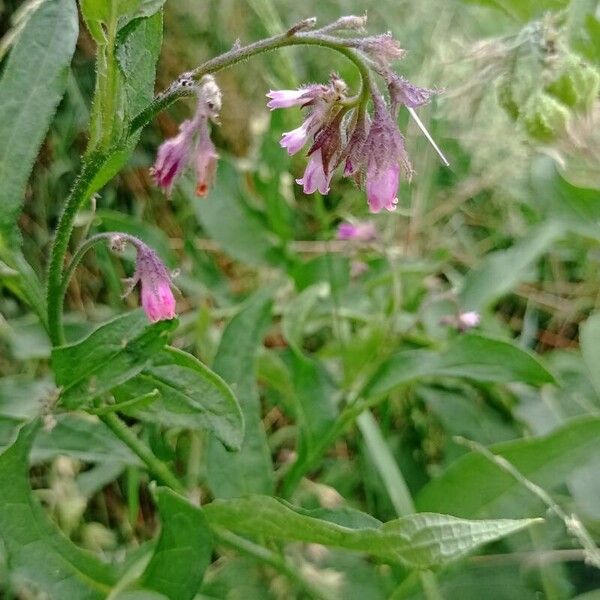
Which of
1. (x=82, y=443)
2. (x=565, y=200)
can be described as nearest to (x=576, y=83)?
(x=565, y=200)

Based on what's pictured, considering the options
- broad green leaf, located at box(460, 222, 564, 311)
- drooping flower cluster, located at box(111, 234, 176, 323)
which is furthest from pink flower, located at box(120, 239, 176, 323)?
broad green leaf, located at box(460, 222, 564, 311)

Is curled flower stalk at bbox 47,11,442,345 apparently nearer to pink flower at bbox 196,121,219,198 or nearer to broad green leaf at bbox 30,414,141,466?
pink flower at bbox 196,121,219,198

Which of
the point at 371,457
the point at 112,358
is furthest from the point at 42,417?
the point at 371,457

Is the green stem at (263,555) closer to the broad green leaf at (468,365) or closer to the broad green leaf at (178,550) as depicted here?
the broad green leaf at (178,550)

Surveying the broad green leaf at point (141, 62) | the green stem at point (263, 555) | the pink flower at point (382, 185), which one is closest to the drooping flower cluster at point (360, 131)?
the pink flower at point (382, 185)

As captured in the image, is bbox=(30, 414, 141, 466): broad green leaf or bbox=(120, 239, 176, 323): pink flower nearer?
bbox=(120, 239, 176, 323): pink flower

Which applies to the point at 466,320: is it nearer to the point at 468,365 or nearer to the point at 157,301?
the point at 468,365
